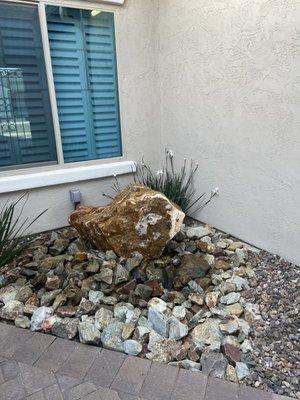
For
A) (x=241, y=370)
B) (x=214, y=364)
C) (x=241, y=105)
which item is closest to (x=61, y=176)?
(x=241, y=105)

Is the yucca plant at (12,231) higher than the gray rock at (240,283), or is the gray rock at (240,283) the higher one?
the yucca plant at (12,231)

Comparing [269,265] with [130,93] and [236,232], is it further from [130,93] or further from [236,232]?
[130,93]

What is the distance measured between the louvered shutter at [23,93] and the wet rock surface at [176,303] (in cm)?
94

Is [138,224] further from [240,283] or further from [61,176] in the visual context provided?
[61,176]

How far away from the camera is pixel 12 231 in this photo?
3051 mm

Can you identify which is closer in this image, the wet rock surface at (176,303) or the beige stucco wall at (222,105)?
the wet rock surface at (176,303)

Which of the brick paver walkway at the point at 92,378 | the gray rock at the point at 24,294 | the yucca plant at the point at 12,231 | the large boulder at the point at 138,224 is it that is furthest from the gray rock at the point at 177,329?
the yucca plant at the point at 12,231

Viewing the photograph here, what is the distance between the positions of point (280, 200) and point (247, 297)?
853 mm

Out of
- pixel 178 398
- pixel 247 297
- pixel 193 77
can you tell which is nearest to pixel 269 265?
pixel 247 297

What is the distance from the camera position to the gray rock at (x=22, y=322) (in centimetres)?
210

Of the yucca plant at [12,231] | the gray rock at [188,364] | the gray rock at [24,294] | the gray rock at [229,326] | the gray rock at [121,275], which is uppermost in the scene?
the yucca plant at [12,231]

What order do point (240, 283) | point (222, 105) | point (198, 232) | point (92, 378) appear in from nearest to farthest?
point (92, 378) → point (240, 283) → point (222, 105) → point (198, 232)

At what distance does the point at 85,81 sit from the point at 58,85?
0.94 ft

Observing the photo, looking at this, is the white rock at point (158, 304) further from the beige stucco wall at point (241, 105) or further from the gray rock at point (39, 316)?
the beige stucco wall at point (241, 105)
